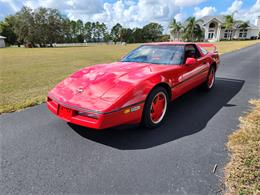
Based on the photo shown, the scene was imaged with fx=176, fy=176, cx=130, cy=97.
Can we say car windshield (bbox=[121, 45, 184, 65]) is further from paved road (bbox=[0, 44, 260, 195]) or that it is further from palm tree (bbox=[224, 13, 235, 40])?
palm tree (bbox=[224, 13, 235, 40])

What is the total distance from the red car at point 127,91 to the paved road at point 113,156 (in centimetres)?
35

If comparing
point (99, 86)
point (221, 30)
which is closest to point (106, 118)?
point (99, 86)

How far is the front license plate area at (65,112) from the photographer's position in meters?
2.37

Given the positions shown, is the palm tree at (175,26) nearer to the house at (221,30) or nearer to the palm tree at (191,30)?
the palm tree at (191,30)

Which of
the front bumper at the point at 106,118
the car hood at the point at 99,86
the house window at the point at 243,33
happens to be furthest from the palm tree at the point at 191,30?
the front bumper at the point at 106,118

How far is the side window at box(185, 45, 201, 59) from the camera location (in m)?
3.74

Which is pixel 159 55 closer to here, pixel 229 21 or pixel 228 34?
pixel 229 21

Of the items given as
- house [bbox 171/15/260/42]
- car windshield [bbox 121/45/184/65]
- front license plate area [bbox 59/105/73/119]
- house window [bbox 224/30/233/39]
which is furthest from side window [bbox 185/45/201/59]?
house window [bbox 224/30/233/39]

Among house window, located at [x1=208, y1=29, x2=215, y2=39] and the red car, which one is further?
house window, located at [x1=208, y1=29, x2=215, y2=39]

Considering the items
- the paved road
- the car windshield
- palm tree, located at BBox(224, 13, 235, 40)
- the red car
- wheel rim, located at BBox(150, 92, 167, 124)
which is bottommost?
the paved road

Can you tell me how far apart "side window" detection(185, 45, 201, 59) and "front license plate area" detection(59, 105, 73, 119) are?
2.56 metres

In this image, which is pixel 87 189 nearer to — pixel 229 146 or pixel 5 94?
pixel 229 146

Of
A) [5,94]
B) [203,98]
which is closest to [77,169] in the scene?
[203,98]

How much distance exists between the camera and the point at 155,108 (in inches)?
114
